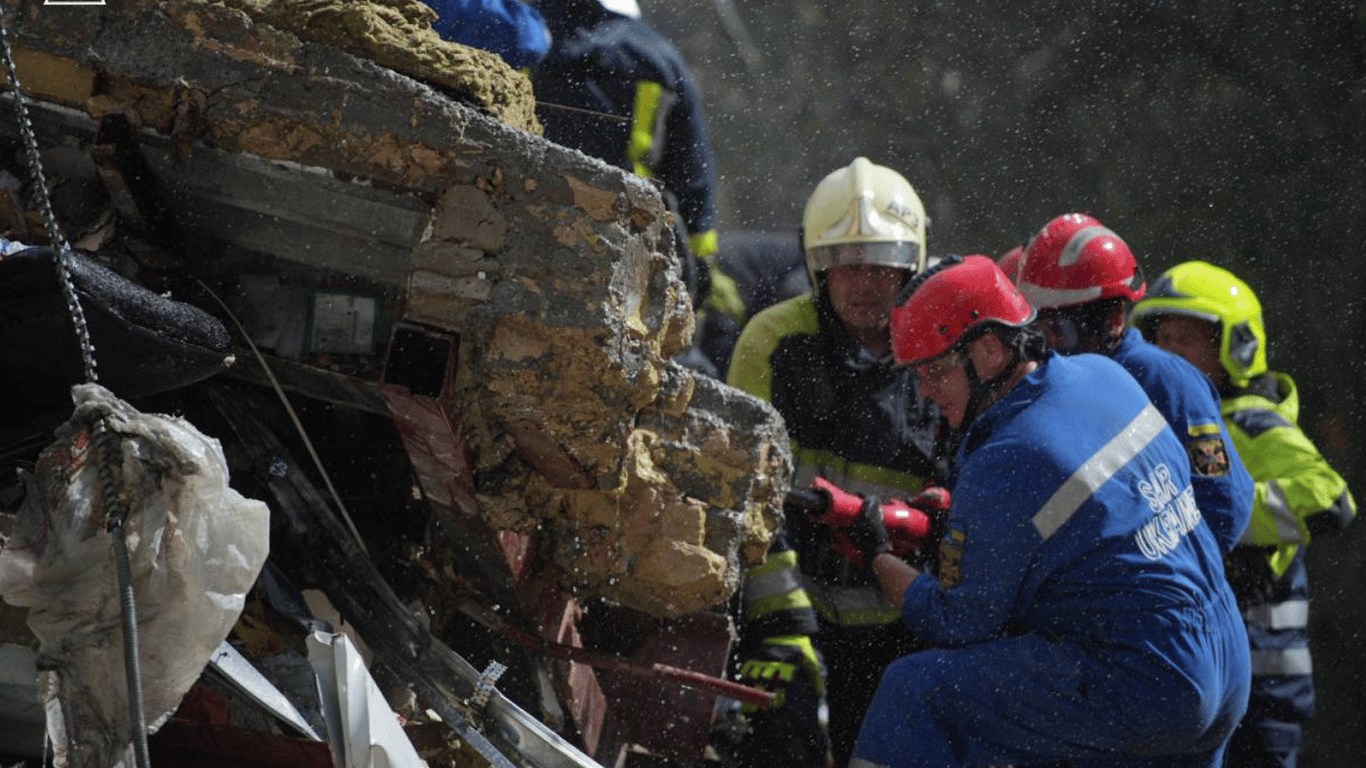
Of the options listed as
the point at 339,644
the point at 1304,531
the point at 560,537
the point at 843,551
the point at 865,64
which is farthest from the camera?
the point at 865,64

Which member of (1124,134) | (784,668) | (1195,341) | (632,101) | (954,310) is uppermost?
(1124,134)

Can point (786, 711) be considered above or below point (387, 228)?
below

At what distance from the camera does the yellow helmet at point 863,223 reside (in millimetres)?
4918

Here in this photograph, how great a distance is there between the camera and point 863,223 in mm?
4957

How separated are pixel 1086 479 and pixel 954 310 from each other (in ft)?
2.04

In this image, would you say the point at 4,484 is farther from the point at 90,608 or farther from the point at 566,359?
the point at 566,359

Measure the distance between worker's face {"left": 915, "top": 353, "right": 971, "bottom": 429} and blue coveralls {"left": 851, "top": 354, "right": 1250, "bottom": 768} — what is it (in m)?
0.22

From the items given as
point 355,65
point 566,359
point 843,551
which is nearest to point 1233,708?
point 843,551

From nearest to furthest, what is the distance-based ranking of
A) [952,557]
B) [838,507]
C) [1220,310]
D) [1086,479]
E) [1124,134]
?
[1086,479], [952,557], [838,507], [1220,310], [1124,134]

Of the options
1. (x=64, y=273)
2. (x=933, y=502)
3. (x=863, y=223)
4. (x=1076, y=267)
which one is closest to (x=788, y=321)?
(x=863, y=223)

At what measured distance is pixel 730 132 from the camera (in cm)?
995

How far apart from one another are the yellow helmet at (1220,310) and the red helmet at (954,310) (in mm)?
2094

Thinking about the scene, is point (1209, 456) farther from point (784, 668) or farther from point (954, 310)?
point (784, 668)

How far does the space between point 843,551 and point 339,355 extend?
1980 millimetres
